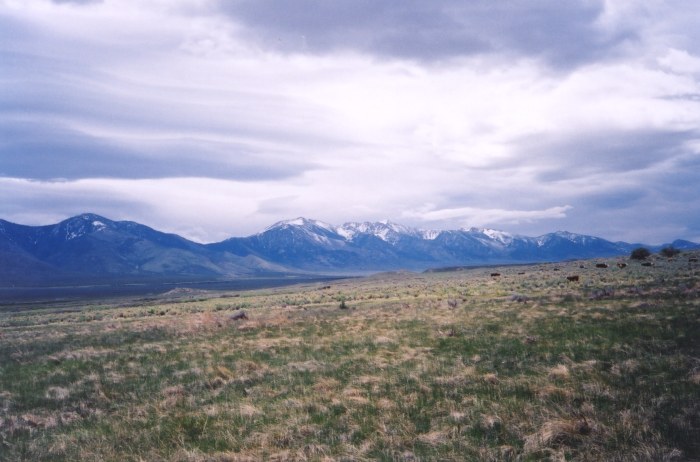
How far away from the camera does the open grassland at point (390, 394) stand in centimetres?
721

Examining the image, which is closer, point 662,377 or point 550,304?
point 662,377

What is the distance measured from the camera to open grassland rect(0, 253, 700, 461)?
7207mm

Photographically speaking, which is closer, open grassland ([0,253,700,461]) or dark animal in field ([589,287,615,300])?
open grassland ([0,253,700,461])

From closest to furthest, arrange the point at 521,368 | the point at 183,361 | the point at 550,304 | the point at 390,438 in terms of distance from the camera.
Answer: the point at 390,438 < the point at 521,368 < the point at 183,361 < the point at 550,304

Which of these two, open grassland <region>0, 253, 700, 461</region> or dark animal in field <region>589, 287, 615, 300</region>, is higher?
dark animal in field <region>589, 287, 615, 300</region>

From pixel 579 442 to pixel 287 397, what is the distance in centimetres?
694

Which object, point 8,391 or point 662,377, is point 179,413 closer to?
point 8,391

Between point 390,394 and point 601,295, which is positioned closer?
point 390,394

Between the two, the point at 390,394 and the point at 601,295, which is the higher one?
the point at 601,295

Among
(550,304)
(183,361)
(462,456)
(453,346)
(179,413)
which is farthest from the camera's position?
(550,304)

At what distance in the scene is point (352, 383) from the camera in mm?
11562

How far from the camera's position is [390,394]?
33.9ft

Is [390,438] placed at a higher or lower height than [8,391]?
higher

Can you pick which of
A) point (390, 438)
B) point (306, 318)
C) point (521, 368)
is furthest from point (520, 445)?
point (306, 318)
